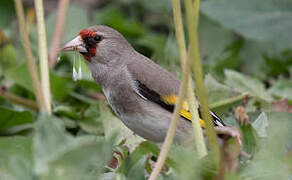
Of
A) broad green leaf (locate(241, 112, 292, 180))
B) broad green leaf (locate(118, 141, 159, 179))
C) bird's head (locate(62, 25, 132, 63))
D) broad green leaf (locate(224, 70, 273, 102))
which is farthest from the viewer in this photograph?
broad green leaf (locate(224, 70, 273, 102))

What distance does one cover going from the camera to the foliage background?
1565 mm

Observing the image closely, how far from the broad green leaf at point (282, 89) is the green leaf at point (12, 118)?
154 cm

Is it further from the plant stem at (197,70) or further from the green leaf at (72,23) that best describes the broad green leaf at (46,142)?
the green leaf at (72,23)

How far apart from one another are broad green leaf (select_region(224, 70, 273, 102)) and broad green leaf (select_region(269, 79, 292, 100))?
10 centimetres

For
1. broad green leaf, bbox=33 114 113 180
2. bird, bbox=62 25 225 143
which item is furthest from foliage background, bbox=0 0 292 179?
bird, bbox=62 25 225 143

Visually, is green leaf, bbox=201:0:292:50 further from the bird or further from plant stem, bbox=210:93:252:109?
the bird

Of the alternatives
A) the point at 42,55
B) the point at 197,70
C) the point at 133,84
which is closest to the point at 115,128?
the point at 133,84

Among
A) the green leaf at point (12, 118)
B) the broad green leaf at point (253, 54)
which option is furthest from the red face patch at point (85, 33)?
the broad green leaf at point (253, 54)

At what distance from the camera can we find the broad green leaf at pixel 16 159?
1563mm

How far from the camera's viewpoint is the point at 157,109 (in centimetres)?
287

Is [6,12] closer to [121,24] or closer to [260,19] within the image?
[121,24]

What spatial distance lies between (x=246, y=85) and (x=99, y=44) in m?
1.04

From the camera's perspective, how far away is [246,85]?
11.7ft

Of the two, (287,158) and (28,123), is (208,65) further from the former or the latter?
(287,158)
